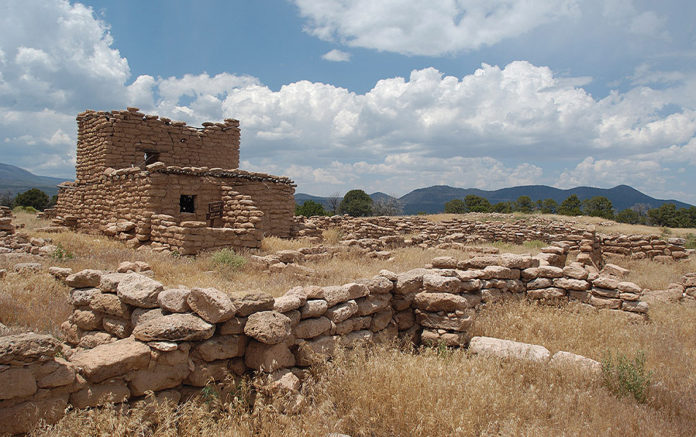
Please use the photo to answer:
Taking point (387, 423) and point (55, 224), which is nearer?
point (387, 423)

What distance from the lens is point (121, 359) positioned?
3389mm

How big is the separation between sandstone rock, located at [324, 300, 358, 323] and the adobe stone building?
6680mm

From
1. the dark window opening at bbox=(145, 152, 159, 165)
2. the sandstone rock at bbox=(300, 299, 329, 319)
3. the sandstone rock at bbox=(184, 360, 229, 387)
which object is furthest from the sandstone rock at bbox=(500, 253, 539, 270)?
the dark window opening at bbox=(145, 152, 159, 165)

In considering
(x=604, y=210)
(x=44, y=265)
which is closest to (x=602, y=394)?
(x=44, y=265)

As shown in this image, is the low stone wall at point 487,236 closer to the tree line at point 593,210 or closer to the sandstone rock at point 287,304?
the sandstone rock at point 287,304

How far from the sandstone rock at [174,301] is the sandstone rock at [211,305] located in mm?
109

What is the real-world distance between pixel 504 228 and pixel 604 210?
2027 inches

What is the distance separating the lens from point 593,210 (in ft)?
212

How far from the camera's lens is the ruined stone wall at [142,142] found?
15.7 metres

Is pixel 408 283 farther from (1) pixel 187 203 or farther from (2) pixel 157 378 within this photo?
(1) pixel 187 203

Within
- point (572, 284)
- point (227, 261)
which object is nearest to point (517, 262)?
point (572, 284)

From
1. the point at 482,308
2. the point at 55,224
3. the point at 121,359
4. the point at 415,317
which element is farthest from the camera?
the point at 55,224

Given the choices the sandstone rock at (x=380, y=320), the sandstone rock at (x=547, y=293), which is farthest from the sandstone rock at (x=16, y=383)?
the sandstone rock at (x=547, y=293)

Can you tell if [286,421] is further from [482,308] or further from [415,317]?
[482,308]
